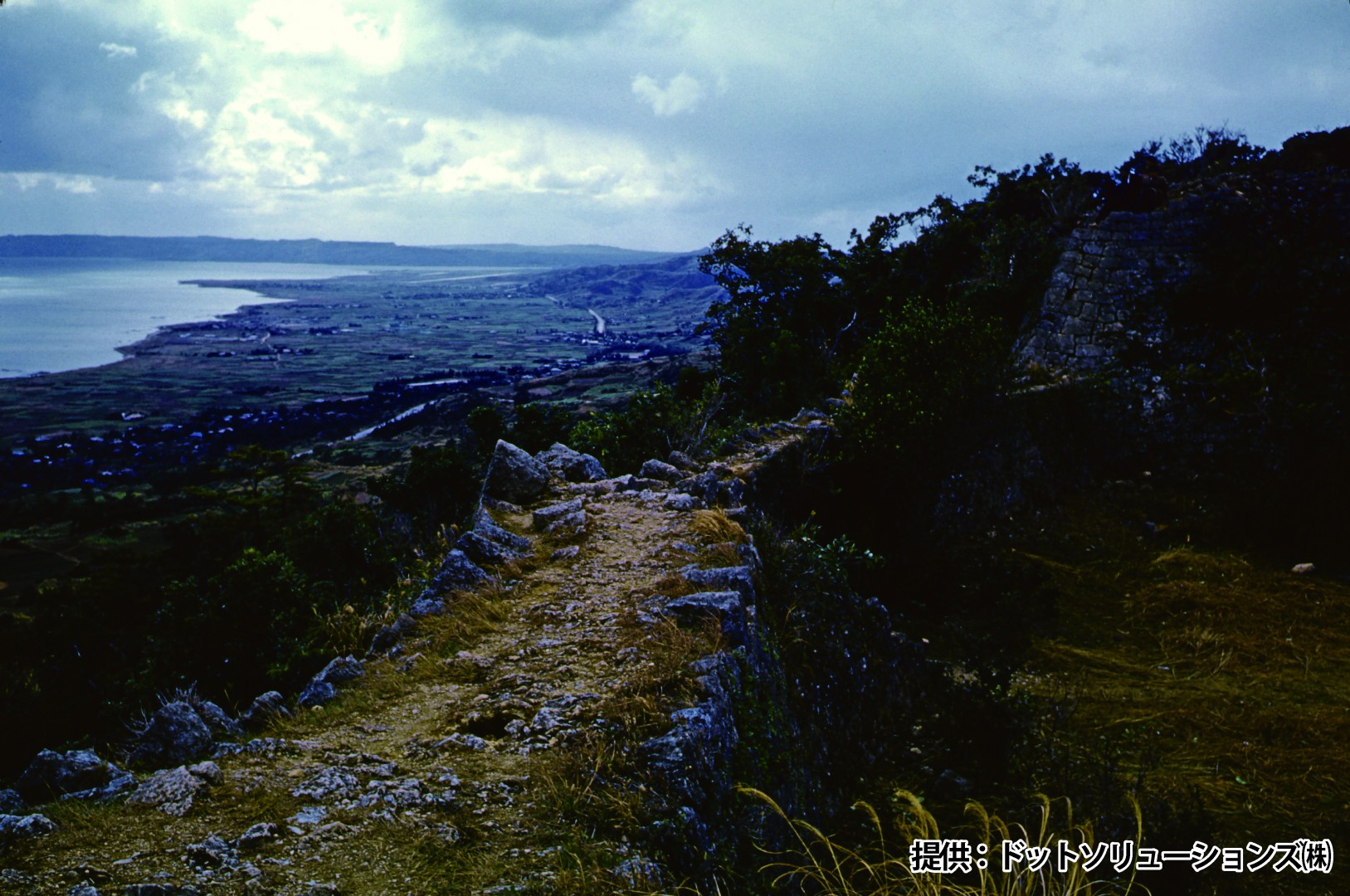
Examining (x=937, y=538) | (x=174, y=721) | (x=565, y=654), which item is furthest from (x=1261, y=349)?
(x=174, y=721)

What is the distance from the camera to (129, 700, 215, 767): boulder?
→ 524 centimetres

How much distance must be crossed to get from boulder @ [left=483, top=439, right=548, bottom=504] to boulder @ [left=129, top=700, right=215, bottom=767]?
571 centimetres

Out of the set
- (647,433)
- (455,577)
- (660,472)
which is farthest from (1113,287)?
(455,577)

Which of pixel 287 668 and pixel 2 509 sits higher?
pixel 287 668

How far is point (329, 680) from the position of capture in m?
6.30

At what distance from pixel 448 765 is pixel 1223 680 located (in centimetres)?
1101

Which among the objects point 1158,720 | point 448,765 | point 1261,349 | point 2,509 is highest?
point 1261,349

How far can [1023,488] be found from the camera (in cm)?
1806

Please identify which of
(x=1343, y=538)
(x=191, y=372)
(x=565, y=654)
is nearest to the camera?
(x=565, y=654)

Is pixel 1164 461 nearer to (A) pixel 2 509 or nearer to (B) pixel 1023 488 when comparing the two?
(B) pixel 1023 488

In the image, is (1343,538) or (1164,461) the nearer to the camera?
(1343,538)

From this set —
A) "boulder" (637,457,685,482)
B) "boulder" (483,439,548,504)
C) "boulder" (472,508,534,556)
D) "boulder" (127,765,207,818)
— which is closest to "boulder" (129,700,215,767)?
"boulder" (127,765,207,818)

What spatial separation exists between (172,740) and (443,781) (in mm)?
2126

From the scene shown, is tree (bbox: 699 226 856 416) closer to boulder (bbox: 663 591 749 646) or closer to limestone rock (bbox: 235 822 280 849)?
boulder (bbox: 663 591 749 646)
